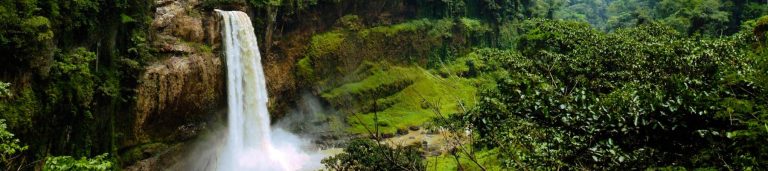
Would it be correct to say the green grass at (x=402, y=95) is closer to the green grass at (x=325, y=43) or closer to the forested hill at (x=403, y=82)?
the forested hill at (x=403, y=82)

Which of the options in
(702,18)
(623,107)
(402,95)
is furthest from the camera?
(702,18)

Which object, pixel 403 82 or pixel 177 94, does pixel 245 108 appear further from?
pixel 403 82

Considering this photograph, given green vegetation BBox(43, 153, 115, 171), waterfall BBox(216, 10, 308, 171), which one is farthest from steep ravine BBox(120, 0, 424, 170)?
green vegetation BBox(43, 153, 115, 171)

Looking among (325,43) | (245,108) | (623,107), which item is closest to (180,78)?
(245,108)

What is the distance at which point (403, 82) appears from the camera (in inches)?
1591

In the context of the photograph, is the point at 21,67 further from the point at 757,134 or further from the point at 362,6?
the point at 362,6

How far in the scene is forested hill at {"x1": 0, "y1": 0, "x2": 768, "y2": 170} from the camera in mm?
7012

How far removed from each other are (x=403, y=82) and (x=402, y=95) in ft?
4.76

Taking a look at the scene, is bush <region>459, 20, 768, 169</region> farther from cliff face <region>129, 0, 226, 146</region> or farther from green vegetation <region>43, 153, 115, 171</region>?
cliff face <region>129, 0, 226, 146</region>

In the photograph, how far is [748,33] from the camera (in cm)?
1722

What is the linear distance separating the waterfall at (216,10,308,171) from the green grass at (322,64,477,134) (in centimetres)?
710

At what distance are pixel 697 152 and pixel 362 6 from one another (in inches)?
1332

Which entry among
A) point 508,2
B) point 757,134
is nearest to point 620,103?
point 757,134

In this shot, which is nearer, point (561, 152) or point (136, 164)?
point (561, 152)
